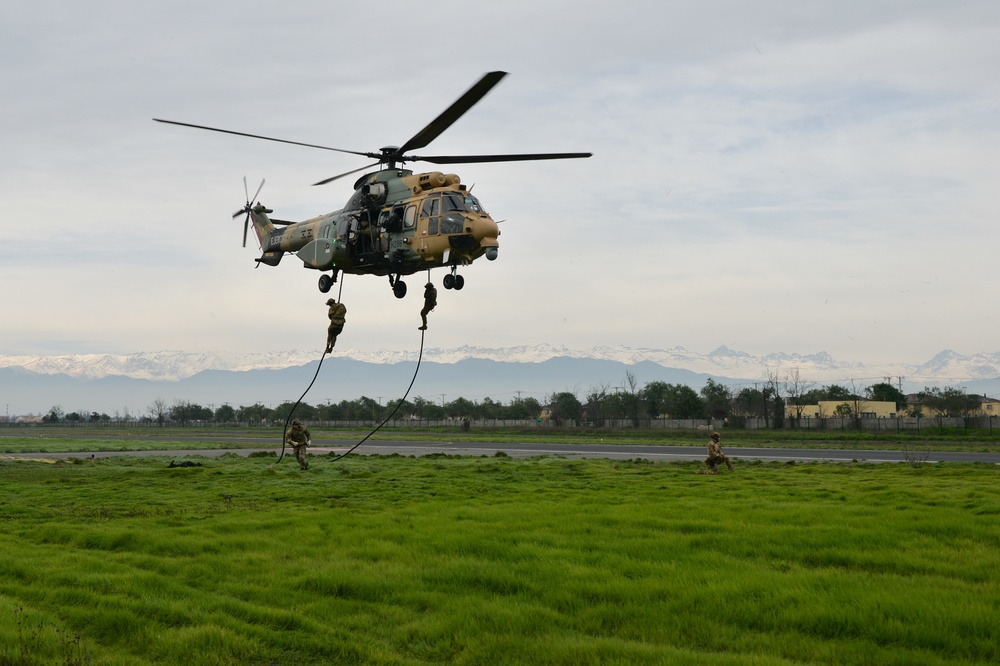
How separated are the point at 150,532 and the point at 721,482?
17335mm

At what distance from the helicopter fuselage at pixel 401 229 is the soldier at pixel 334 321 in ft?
5.28

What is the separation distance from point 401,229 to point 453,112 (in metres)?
3.88

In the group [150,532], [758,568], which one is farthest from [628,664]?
[150,532]

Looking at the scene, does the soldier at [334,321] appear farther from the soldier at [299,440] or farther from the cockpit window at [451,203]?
the soldier at [299,440]

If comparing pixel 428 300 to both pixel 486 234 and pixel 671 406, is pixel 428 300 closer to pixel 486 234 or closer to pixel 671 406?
pixel 486 234

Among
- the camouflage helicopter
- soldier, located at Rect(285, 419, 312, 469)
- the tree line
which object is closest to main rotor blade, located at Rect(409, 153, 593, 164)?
the camouflage helicopter

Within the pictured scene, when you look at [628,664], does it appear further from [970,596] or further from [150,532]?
[150,532]

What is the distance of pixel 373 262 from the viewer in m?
24.9

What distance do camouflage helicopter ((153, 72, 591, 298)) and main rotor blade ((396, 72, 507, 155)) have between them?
2 cm

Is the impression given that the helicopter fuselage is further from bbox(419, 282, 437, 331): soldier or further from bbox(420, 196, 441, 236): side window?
bbox(419, 282, 437, 331): soldier

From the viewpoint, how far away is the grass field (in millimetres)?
10047

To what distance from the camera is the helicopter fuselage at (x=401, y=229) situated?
74.4 ft

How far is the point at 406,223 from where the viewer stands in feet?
77.4

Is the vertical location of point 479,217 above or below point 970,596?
above
